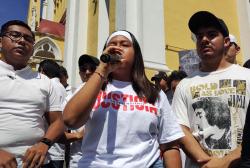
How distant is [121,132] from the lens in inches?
73.8

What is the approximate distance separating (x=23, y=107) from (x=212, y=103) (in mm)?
1423

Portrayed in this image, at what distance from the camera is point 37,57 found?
22.4m

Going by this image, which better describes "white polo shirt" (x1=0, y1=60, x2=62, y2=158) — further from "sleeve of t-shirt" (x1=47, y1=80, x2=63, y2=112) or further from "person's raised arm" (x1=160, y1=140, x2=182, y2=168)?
"person's raised arm" (x1=160, y1=140, x2=182, y2=168)

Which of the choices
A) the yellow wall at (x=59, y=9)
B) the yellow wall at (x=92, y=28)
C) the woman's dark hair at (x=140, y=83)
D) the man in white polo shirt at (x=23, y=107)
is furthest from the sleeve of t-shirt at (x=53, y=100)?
the yellow wall at (x=59, y=9)

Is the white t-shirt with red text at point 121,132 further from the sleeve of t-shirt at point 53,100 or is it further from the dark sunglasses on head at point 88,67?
the dark sunglasses on head at point 88,67

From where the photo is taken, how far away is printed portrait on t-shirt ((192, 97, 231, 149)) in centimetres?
214

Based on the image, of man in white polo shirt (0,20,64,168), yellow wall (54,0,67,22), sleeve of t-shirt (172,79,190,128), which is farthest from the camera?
yellow wall (54,0,67,22)

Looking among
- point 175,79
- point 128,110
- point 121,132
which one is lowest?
point 121,132

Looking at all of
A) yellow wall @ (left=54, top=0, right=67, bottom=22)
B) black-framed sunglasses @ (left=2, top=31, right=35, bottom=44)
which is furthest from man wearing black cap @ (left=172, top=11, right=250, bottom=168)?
yellow wall @ (left=54, top=0, right=67, bottom=22)

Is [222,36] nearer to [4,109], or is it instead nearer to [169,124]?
[169,124]

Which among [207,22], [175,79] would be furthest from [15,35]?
[175,79]

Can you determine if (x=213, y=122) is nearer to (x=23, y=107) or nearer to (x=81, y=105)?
(x=81, y=105)

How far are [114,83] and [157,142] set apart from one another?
1.62 ft

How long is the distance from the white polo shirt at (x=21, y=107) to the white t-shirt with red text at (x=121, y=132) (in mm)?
629
